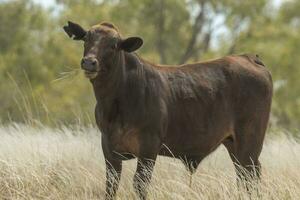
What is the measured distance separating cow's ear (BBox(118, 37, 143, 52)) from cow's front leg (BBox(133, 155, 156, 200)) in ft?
3.43

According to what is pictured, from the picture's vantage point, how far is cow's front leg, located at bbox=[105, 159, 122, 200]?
726cm

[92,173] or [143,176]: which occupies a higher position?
[143,176]

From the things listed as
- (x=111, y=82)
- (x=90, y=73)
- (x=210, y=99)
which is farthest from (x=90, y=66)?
(x=210, y=99)

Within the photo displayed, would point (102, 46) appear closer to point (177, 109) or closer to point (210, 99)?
point (177, 109)

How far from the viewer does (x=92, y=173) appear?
329 inches

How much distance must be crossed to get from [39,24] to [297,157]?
2239cm

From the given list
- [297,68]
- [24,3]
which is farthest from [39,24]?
[297,68]

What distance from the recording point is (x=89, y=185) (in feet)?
25.0

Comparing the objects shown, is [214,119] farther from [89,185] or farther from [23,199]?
[23,199]

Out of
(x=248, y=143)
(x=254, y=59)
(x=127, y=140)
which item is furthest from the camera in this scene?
(x=254, y=59)

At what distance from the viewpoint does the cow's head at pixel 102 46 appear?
6738 mm

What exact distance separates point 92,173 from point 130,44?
1.86 metres

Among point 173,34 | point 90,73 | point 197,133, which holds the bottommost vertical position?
point 173,34

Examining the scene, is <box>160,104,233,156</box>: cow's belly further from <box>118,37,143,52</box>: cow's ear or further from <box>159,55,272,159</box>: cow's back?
<box>118,37,143,52</box>: cow's ear
